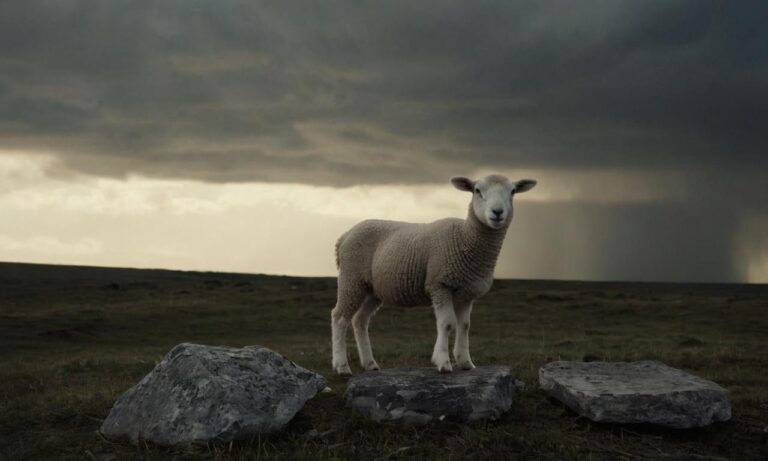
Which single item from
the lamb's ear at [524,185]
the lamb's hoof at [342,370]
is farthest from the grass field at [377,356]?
the lamb's ear at [524,185]

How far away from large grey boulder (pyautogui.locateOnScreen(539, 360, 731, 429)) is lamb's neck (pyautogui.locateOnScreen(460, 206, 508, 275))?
2.20 metres

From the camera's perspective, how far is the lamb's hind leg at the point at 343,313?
43.2 feet

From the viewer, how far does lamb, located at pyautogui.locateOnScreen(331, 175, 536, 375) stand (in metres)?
11.3

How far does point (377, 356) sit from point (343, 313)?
4927 millimetres

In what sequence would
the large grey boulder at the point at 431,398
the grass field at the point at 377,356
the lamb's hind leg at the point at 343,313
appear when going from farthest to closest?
the lamb's hind leg at the point at 343,313 < the large grey boulder at the point at 431,398 < the grass field at the point at 377,356

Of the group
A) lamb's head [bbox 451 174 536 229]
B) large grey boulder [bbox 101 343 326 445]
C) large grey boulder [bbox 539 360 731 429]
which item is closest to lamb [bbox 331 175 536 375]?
lamb's head [bbox 451 174 536 229]

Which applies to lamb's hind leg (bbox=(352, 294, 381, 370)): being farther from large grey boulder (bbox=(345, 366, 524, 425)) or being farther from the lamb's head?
the lamb's head

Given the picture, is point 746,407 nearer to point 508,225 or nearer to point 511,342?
point 508,225

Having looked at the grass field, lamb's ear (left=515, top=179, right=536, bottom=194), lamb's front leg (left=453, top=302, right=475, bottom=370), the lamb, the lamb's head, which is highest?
lamb's ear (left=515, top=179, right=536, bottom=194)

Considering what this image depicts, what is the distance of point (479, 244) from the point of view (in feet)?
37.8

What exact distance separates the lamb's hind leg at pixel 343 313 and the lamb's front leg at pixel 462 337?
200 cm

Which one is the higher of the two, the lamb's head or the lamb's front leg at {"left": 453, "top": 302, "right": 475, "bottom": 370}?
the lamb's head

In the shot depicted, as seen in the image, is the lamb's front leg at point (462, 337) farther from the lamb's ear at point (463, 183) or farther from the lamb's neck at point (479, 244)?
the lamb's ear at point (463, 183)

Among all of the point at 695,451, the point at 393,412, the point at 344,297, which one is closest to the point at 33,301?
the point at 344,297
